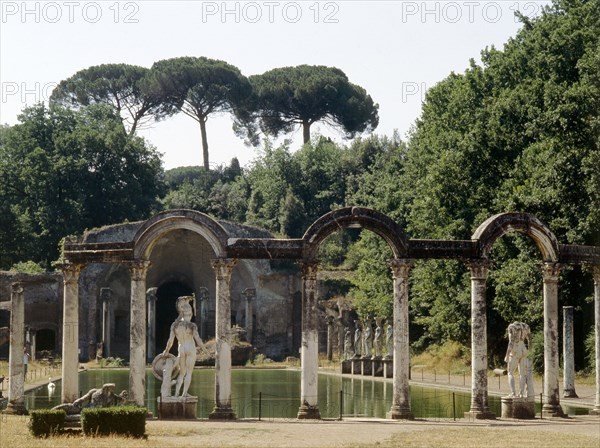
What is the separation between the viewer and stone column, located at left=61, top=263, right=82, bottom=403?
29.1 meters

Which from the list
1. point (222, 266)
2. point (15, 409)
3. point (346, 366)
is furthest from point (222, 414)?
point (346, 366)

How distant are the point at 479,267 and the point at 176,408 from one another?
801cm

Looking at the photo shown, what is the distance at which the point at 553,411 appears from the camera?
29359mm

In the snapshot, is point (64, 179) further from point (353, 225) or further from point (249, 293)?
point (353, 225)

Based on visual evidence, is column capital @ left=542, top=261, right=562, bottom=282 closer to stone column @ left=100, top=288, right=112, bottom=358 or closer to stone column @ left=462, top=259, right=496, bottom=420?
stone column @ left=462, top=259, right=496, bottom=420

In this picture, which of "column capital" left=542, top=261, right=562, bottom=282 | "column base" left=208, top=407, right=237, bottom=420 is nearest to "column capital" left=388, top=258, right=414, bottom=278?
"column capital" left=542, top=261, right=562, bottom=282

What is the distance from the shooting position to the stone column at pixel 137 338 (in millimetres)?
28734

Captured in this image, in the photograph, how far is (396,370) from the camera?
28.9 meters

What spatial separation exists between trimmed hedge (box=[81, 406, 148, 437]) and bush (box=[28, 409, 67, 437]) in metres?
0.56

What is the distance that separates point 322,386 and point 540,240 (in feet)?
53.0

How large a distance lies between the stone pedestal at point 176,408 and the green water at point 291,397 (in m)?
1.71

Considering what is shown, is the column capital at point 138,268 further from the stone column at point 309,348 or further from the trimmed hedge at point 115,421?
the trimmed hedge at point 115,421

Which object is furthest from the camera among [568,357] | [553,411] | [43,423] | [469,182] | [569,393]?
[469,182]

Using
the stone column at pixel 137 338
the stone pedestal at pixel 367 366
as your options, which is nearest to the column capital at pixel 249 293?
the stone pedestal at pixel 367 366
